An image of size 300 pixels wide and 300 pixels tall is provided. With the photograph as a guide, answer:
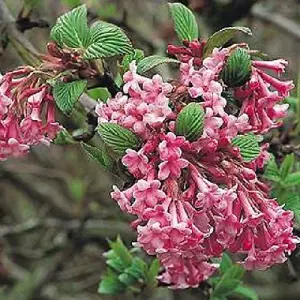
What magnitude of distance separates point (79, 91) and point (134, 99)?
133 millimetres

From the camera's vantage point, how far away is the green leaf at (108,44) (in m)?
1.11

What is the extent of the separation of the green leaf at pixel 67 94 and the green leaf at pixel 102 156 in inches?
3.0

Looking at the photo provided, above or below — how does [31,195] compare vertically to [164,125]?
below

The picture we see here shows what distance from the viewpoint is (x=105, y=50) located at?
1.11m

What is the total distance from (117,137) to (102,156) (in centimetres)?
11

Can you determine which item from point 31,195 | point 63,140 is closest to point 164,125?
point 63,140

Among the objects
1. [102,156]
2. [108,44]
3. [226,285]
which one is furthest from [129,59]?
[226,285]

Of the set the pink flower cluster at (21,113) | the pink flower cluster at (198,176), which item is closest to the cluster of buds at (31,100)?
the pink flower cluster at (21,113)

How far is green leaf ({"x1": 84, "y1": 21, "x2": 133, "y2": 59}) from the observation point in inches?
43.7

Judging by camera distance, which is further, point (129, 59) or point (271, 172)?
point (271, 172)

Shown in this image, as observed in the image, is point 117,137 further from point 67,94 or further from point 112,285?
point 112,285

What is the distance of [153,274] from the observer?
4.95ft

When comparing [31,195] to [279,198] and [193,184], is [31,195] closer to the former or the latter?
[279,198]

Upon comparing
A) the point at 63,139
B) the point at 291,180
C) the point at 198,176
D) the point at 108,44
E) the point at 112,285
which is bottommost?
the point at 112,285
